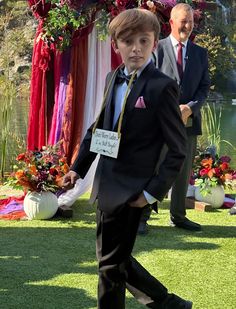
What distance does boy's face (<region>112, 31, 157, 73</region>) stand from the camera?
223 centimetres

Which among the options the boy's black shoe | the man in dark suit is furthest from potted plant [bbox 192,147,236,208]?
the man in dark suit

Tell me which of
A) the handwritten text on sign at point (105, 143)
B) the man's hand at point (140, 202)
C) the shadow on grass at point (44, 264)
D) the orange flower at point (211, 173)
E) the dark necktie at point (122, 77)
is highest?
the dark necktie at point (122, 77)

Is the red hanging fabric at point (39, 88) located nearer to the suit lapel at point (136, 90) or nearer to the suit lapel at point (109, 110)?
the suit lapel at point (109, 110)

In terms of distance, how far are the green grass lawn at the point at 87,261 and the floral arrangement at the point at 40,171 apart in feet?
1.03

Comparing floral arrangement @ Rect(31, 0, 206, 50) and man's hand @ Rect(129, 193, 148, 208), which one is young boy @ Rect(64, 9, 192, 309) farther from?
floral arrangement @ Rect(31, 0, 206, 50)

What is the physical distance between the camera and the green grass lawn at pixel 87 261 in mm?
3107

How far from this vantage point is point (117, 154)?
2.28m

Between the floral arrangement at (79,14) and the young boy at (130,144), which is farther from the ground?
the floral arrangement at (79,14)

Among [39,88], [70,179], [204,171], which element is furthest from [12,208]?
[70,179]

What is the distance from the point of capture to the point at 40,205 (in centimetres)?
475

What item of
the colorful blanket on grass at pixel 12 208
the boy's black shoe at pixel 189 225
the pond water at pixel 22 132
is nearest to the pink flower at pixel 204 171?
the boy's black shoe at pixel 189 225

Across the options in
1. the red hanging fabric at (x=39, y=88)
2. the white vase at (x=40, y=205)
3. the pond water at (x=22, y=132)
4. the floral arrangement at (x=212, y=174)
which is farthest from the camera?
the pond water at (x=22, y=132)

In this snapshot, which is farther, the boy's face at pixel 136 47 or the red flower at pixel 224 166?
the red flower at pixel 224 166

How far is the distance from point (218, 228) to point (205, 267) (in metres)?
1.03
